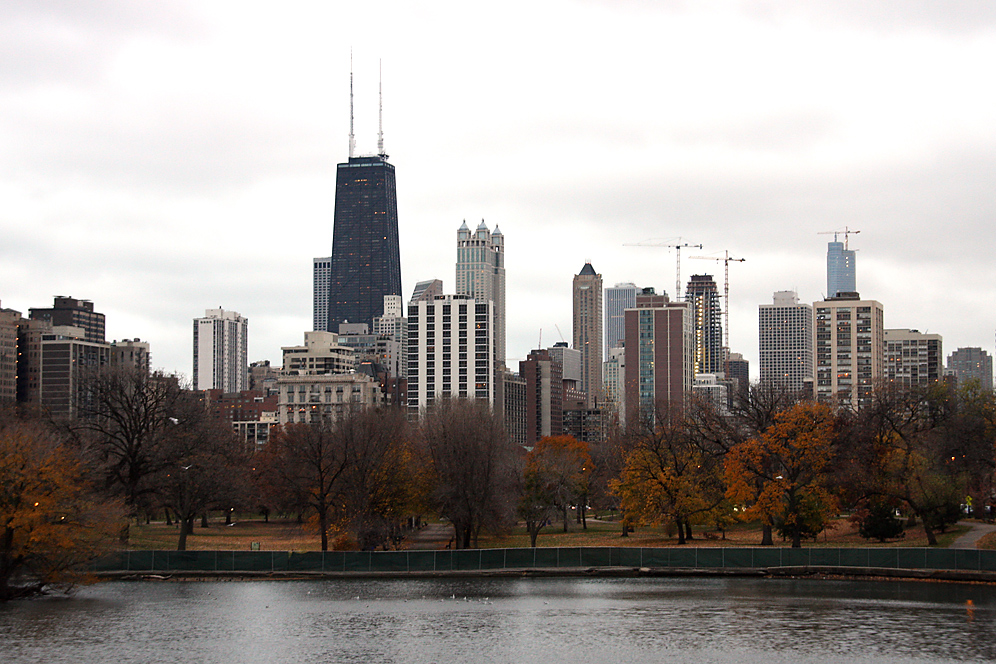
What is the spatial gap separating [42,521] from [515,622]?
86.5 feet

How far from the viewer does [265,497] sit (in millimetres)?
115938

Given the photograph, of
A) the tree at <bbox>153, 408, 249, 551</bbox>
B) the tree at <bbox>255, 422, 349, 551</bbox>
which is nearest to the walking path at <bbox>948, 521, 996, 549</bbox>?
the tree at <bbox>255, 422, 349, 551</bbox>

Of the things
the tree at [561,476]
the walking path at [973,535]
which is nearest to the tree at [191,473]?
the tree at [561,476]

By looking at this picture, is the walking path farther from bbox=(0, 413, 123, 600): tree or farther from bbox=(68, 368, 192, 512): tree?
bbox=(68, 368, 192, 512): tree

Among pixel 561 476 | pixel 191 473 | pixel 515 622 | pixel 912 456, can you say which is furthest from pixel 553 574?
pixel 191 473

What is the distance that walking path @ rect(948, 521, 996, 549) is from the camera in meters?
73.7

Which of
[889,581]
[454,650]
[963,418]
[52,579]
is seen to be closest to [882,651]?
[454,650]

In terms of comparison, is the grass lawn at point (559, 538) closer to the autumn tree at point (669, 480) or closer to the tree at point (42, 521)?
the autumn tree at point (669, 480)

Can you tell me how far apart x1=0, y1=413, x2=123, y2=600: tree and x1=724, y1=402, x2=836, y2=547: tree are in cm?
4441

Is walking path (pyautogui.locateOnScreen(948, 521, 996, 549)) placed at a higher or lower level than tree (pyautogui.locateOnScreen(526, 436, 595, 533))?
lower

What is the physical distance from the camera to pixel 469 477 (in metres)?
79.9

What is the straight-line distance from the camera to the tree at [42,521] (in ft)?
190

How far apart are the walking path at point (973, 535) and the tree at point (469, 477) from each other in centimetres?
3137

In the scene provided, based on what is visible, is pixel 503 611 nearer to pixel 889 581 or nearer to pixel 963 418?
pixel 889 581
